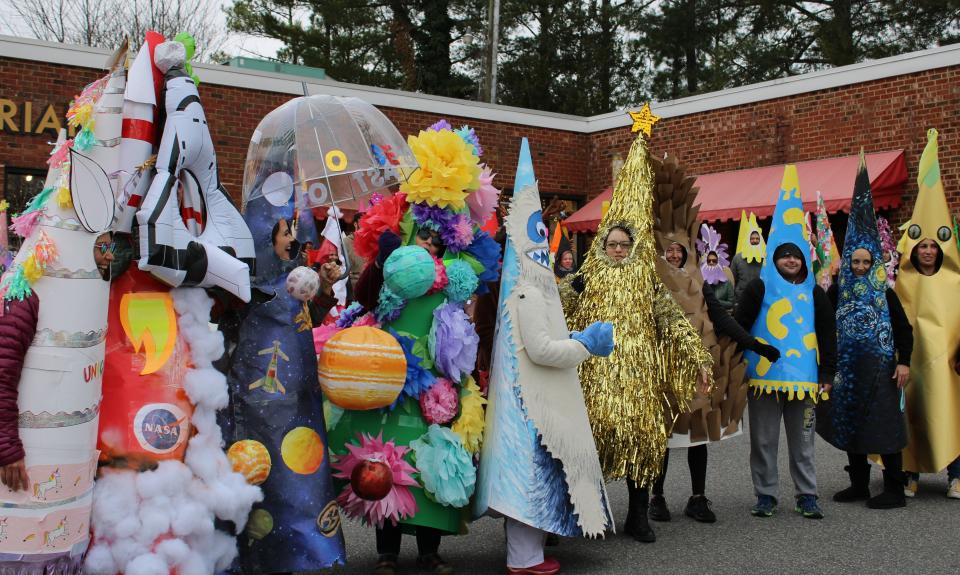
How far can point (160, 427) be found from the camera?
3549 millimetres

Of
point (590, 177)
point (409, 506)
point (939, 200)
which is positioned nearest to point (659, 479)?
point (409, 506)

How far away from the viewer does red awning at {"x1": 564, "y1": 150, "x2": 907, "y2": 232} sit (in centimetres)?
1352

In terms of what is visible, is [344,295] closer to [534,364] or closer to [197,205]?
[534,364]

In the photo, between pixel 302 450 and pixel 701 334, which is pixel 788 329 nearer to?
pixel 701 334

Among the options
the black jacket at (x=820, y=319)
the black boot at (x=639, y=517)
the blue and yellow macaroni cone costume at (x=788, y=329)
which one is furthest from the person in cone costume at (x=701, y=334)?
the black boot at (x=639, y=517)

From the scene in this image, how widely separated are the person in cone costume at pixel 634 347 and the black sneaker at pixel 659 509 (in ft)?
1.81

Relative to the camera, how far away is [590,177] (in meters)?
18.4

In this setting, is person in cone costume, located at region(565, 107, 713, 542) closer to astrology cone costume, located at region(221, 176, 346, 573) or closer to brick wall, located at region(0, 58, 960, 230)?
astrology cone costume, located at region(221, 176, 346, 573)

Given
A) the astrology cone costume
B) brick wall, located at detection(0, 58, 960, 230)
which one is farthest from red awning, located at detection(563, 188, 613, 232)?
the astrology cone costume

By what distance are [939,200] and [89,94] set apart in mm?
5963

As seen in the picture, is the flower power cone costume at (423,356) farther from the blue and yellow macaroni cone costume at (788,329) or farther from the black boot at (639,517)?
the blue and yellow macaroni cone costume at (788,329)

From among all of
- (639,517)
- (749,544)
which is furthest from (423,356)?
(749,544)

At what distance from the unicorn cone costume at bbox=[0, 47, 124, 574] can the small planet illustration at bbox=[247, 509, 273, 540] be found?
2.55 ft

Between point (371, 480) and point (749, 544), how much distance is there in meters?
2.55
